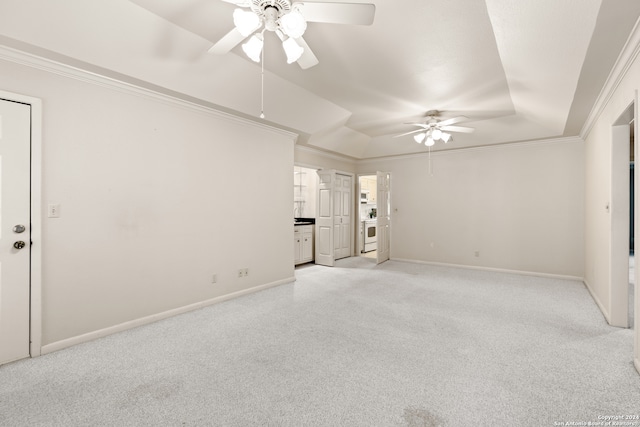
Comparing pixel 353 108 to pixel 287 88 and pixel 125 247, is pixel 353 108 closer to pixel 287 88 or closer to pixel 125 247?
pixel 287 88

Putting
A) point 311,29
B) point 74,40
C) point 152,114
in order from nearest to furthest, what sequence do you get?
point 74,40 → point 311,29 → point 152,114

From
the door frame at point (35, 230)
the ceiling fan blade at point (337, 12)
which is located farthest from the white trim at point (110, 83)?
the ceiling fan blade at point (337, 12)

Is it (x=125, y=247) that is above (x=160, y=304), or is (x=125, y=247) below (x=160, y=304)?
above

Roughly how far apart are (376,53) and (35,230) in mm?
3428

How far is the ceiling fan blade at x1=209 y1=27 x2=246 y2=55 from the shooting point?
197 cm

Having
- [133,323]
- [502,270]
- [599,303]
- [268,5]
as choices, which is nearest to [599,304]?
[599,303]

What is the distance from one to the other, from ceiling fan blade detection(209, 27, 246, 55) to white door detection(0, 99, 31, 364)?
1.73 m

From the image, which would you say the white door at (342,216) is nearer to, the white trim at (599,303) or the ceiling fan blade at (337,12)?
the white trim at (599,303)

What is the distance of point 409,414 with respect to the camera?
5.89 feet

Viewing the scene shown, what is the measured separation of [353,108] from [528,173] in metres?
3.61

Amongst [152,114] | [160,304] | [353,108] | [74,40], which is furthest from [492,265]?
[74,40]

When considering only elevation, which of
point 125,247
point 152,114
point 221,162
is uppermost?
point 152,114

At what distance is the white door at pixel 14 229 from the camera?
2.34m

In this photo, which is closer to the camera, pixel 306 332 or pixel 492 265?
pixel 306 332
